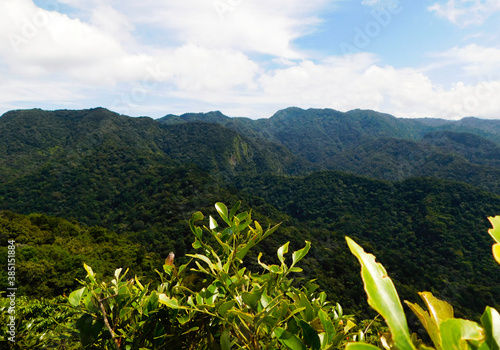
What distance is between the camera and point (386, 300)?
1.17 feet

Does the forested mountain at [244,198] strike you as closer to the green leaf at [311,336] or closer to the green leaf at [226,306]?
the green leaf at [226,306]

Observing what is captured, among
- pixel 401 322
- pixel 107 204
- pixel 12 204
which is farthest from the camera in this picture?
pixel 107 204

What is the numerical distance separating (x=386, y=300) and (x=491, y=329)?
7.0 inches

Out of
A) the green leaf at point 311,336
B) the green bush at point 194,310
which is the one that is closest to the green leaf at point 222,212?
the green bush at point 194,310

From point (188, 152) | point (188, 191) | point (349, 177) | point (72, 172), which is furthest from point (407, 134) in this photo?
point (72, 172)

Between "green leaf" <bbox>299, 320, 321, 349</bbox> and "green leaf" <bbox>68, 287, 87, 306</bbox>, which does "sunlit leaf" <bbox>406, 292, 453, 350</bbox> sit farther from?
"green leaf" <bbox>68, 287, 87, 306</bbox>

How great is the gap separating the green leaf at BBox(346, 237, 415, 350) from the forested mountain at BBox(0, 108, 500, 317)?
68.3ft

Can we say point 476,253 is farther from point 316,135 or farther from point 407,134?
point 407,134

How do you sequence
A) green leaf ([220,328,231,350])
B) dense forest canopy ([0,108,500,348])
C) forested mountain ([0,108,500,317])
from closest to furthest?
green leaf ([220,328,231,350])
dense forest canopy ([0,108,500,348])
forested mountain ([0,108,500,317])

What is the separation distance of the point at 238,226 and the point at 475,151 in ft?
510

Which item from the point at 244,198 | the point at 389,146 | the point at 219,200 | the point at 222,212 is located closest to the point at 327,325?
the point at 222,212

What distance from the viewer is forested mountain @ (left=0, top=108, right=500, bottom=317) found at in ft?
116

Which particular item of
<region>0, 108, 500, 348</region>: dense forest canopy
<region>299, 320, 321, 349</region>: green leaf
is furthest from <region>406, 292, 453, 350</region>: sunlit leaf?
<region>0, 108, 500, 348</region>: dense forest canopy

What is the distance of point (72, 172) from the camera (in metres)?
62.6
